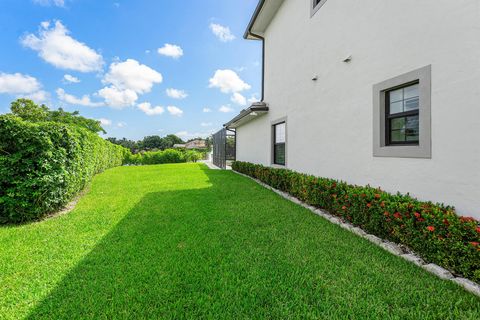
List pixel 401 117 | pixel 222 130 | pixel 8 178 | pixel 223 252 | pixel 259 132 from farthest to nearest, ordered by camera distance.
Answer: pixel 222 130 < pixel 259 132 < pixel 8 178 < pixel 401 117 < pixel 223 252

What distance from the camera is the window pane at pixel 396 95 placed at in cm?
404

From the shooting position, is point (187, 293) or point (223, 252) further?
point (223, 252)

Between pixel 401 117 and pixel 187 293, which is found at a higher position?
pixel 401 117

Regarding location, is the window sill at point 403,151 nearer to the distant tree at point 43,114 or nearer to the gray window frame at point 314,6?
the gray window frame at point 314,6

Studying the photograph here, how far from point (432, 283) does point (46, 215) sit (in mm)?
7226

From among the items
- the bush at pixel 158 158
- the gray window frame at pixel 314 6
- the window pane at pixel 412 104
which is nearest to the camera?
the window pane at pixel 412 104

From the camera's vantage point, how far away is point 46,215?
520cm

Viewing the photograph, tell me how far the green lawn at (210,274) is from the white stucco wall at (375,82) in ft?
4.69

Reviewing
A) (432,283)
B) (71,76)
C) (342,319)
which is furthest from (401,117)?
(71,76)

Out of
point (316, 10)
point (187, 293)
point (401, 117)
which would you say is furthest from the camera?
point (316, 10)

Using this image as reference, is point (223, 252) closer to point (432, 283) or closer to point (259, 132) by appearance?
point (432, 283)

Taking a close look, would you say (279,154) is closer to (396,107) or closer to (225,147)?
(396,107)

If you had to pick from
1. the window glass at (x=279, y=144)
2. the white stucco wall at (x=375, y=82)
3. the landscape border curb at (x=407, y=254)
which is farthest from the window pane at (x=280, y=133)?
the landscape border curb at (x=407, y=254)

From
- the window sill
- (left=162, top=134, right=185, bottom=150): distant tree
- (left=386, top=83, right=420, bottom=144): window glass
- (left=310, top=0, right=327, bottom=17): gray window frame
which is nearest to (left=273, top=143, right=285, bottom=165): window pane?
(left=310, top=0, right=327, bottom=17): gray window frame
